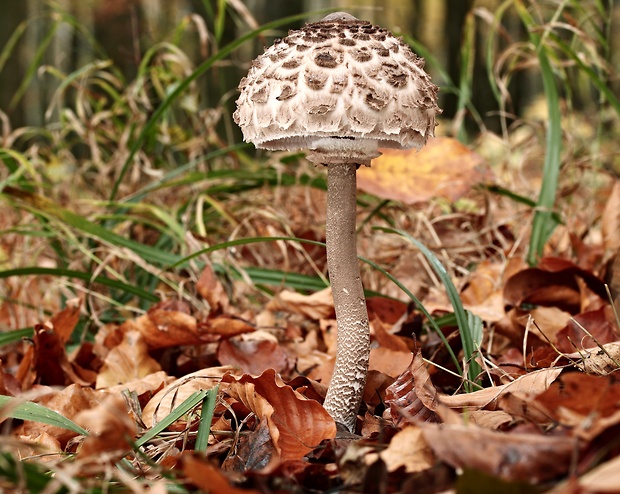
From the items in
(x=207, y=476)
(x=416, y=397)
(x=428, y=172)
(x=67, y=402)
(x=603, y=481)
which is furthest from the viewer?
(x=428, y=172)

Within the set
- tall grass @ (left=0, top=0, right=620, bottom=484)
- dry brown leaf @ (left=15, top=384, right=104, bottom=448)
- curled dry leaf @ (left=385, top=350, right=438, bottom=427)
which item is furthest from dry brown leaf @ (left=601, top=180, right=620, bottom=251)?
dry brown leaf @ (left=15, top=384, right=104, bottom=448)

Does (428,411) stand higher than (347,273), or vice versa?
(347,273)

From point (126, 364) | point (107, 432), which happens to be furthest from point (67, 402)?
point (107, 432)

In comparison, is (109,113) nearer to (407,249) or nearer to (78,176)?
(78,176)

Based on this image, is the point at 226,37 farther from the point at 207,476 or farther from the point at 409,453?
the point at 207,476

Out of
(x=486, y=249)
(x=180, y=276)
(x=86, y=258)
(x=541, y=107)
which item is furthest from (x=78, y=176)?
(x=541, y=107)

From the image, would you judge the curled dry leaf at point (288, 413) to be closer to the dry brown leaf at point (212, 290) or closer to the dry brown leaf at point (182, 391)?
the dry brown leaf at point (182, 391)

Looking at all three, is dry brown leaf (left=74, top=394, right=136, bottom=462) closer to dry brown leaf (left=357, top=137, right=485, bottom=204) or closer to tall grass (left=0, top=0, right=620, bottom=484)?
tall grass (left=0, top=0, right=620, bottom=484)
